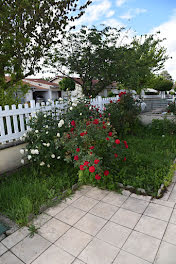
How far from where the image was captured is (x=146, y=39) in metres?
15.9

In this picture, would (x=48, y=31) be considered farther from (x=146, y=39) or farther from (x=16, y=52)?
(x=146, y=39)

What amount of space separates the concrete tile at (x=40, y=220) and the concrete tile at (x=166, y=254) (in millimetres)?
1436

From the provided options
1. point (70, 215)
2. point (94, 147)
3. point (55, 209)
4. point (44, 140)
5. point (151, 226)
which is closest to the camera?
point (151, 226)

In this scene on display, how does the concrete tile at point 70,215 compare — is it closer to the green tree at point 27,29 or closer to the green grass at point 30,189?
the green grass at point 30,189

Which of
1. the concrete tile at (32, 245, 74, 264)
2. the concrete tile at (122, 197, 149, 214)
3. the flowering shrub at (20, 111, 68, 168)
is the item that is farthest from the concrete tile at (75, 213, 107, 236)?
the flowering shrub at (20, 111, 68, 168)

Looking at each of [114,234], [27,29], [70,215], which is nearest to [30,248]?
[70,215]

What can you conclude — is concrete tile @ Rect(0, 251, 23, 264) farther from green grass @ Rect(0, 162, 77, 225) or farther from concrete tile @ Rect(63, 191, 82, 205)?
concrete tile @ Rect(63, 191, 82, 205)

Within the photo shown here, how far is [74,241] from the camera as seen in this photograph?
2.04 m

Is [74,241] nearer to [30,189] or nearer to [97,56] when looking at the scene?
[30,189]

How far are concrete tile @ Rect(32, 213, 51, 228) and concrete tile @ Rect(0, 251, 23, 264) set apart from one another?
1.51 ft

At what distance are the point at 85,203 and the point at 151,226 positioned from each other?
102 centimetres

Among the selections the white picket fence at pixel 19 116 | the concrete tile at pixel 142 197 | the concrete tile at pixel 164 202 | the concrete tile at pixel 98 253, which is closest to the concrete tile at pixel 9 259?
the concrete tile at pixel 98 253

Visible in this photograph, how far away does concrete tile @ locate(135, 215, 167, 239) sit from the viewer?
2.12 meters

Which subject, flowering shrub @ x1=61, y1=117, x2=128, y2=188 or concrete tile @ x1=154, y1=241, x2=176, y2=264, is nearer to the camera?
concrete tile @ x1=154, y1=241, x2=176, y2=264
